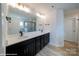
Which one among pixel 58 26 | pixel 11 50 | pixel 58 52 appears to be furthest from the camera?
pixel 58 26

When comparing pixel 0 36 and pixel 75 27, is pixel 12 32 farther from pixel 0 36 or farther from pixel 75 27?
pixel 75 27

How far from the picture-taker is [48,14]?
21.6 ft

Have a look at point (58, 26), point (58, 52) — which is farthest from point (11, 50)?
point (58, 26)

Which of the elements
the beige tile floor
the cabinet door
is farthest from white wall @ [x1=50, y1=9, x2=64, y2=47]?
the cabinet door

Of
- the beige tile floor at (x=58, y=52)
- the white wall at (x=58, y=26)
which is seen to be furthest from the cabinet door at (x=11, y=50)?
the white wall at (x=58, y=26)

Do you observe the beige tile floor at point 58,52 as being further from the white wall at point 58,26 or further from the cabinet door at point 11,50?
the cabinet door at point 11,50

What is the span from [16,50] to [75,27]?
573cm

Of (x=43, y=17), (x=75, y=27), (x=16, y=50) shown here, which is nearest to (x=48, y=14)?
(x=43, y=17)

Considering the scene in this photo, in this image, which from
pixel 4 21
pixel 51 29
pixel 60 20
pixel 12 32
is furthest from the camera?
pixel 51 29

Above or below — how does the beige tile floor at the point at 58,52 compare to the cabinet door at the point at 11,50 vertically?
below

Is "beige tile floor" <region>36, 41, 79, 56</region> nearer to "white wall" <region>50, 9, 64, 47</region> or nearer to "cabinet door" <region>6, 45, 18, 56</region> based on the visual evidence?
"white wall" <region>50, 9, 64, 47</region>

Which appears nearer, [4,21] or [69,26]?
[4,21]

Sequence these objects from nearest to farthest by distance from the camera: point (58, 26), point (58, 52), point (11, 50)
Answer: point (11, 50) < point (58, 52) < point (58, 26)

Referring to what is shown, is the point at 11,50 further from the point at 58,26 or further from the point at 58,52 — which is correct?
the point at 58,26
